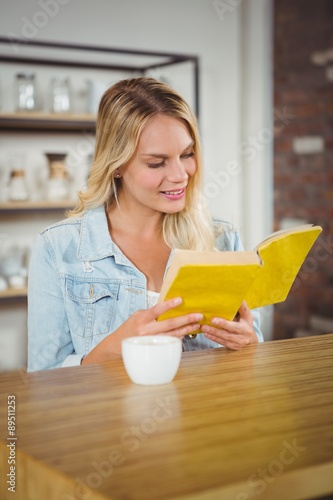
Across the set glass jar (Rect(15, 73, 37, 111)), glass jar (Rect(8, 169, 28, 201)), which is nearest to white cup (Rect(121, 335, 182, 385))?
glass jar (Rect(8, 169, 28, 201))

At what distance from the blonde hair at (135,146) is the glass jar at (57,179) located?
6.67 ft

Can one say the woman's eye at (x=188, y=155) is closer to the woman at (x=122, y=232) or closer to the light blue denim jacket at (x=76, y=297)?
the woman at (x=122, y=232)

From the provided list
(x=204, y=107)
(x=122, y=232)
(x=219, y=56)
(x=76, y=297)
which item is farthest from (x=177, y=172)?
(x=219, y=56)

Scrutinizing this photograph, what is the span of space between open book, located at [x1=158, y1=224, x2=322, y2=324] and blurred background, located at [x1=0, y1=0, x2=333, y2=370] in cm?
262

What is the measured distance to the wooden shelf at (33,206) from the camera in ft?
13.2

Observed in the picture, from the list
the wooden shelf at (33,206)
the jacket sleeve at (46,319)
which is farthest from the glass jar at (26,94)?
the jacket sleeve at (46,319)

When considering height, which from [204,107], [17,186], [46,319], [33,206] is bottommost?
[46,319]

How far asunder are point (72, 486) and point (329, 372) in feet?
2.13

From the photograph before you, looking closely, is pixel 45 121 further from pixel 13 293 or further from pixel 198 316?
pixel 198 316

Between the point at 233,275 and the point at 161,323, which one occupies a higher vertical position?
the point at 233,275

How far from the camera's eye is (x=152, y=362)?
1255 millimetres

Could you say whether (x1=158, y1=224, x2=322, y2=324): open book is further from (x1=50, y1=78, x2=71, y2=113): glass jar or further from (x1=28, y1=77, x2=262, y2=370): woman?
(x1=50, y1=78, x2=71, y2=113): glass jar

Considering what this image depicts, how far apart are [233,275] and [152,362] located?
0.83 feet

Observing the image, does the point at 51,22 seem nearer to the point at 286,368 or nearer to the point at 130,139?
the point at 130,139
